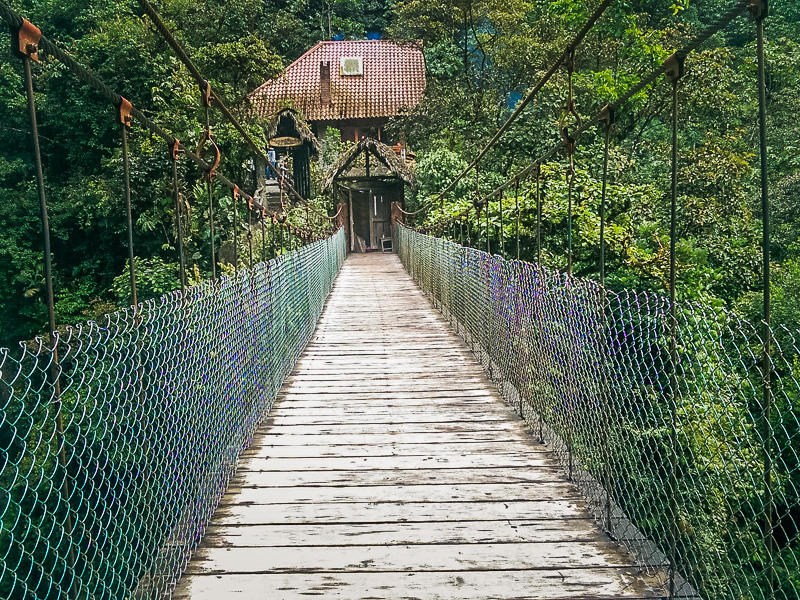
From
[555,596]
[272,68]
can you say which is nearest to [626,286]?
[555,596]

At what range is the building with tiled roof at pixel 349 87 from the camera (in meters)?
23.6

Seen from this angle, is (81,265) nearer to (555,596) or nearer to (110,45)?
(110,45)

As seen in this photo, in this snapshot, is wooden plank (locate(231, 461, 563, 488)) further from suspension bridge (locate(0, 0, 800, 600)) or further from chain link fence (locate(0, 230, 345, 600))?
chain link fence (locate(0, 230, 345, 600))

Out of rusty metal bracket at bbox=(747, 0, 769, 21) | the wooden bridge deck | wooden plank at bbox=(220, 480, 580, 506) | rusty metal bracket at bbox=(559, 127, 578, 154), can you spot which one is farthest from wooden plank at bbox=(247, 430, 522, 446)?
rusty metal bracket at bbox=(747, 0, 769, 21)

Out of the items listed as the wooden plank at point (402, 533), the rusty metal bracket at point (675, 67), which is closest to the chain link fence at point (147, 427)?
the wooden plank at point (402, 533)

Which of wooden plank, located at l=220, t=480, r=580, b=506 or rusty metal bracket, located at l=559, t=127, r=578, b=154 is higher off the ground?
rusty metal bracket, located at l=559, t=127, r=578, b=154

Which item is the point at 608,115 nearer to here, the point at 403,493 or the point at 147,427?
the point at 403,493

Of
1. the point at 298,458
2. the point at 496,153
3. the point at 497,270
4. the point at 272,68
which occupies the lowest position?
the point at 298,458

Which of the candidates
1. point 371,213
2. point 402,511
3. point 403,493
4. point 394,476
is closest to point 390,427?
point 394,476

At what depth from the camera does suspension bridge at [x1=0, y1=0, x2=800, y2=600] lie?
5.93 feet

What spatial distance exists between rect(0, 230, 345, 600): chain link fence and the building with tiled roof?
20.4 metres

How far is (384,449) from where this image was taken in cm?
352

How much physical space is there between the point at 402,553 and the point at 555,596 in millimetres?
537

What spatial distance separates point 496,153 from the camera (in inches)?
612
